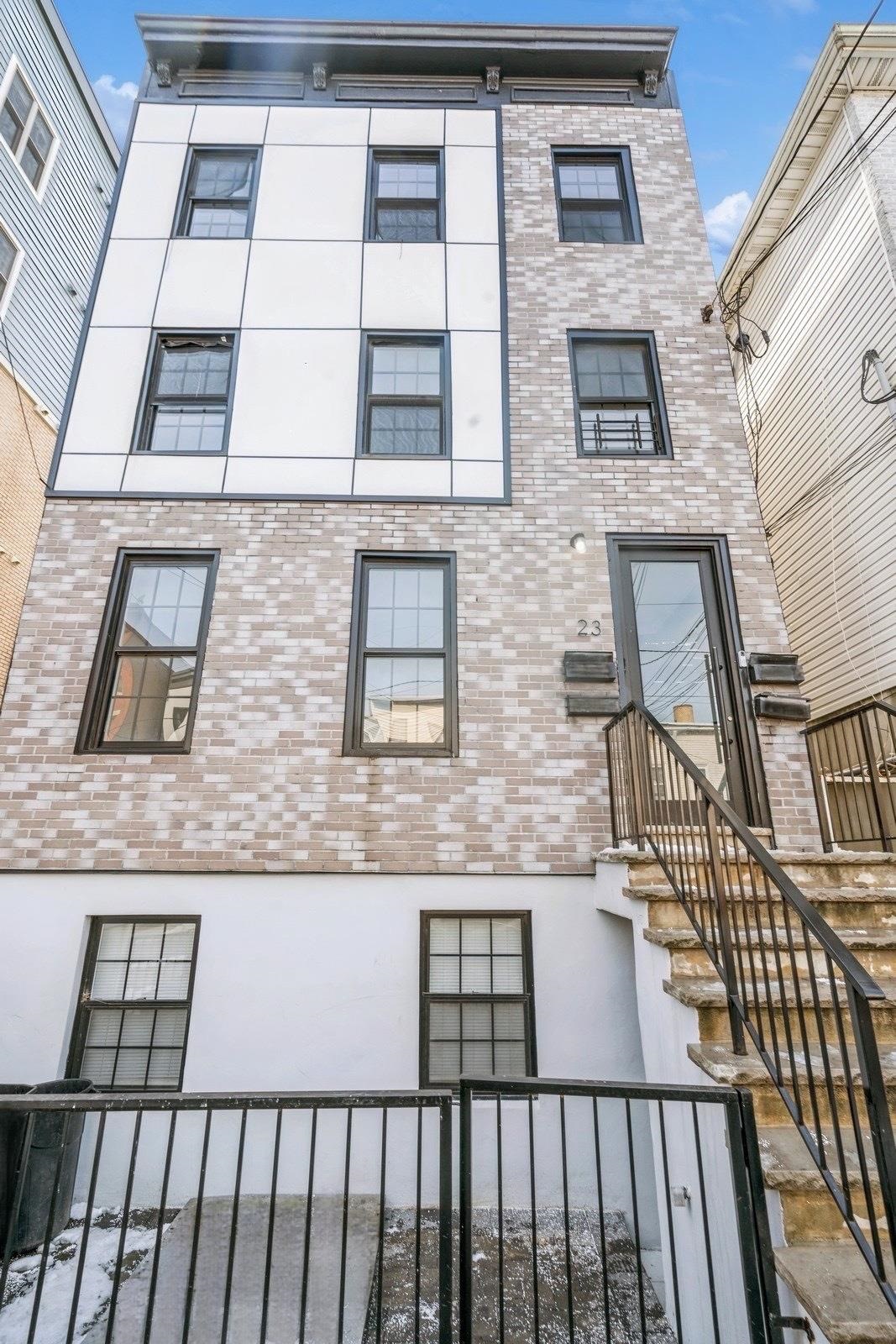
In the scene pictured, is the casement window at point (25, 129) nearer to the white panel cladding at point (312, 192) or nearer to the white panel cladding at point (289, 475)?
the white panel cladding at point (312, 192)

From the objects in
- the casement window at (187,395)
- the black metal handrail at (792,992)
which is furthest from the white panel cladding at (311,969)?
the casement window at (187,395)

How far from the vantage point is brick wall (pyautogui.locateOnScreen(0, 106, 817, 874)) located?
4.95 m

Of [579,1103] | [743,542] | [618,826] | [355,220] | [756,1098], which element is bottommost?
[579,1103]

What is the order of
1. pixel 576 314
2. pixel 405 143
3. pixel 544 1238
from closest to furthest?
1. pixel 544 1238
2. pixel 576 314
3. pixel 405 143

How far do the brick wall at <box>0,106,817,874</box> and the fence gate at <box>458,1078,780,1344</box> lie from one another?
1.75 meters

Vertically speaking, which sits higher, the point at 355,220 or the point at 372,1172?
the point at 355,220

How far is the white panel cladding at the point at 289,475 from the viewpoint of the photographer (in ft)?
19.8

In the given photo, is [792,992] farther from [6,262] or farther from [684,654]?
[6,262]

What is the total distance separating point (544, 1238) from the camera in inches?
150

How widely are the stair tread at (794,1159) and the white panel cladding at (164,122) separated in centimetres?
1020

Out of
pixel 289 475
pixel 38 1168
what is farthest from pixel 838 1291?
pixel 289 475

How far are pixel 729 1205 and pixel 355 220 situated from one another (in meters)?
8.57

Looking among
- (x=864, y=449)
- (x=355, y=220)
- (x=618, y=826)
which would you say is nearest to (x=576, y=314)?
(x=355, y=220)

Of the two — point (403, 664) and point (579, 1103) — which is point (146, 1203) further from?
point (403, 664)
